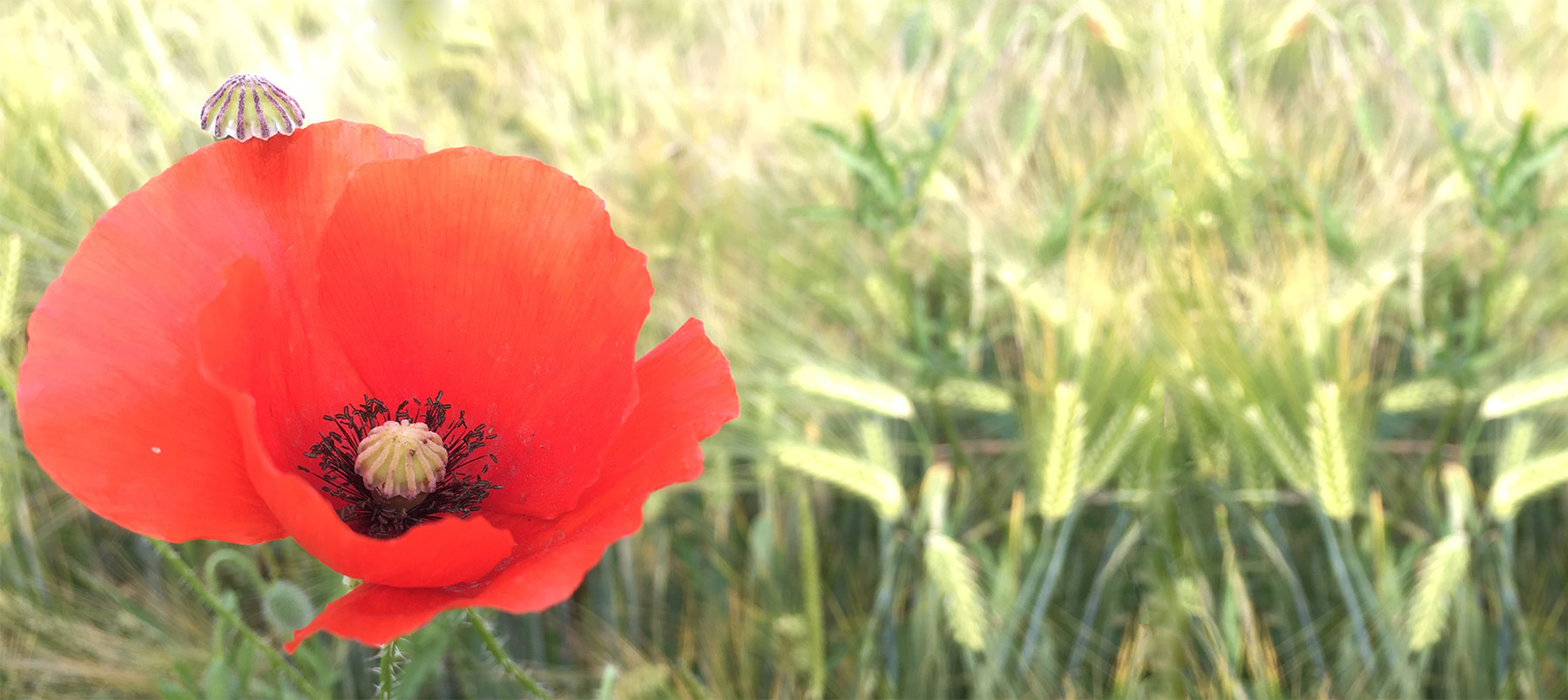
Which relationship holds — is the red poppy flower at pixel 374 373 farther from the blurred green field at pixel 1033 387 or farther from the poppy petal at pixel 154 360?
the blurred green field at pixel 1033 387

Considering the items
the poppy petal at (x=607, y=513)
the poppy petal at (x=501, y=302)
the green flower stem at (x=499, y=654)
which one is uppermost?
the poppy petal at (x=501, y=302)

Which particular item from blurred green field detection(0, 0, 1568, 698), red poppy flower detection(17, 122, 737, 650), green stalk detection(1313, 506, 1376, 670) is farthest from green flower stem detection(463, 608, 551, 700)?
green stalk detection(1313, 506, 1376, 670)

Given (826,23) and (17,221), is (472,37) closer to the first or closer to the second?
(826,23)

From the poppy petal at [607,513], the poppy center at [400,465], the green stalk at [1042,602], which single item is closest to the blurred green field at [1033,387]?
the green stalk at [1042,602]

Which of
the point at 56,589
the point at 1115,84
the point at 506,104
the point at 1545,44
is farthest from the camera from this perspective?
the point at 1115,84

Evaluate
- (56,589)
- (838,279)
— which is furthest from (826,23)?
(56,589)

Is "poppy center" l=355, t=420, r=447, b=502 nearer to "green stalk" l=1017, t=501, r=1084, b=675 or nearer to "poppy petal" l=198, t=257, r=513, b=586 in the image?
"poppy petal" l=198, t=257, r=513, b=586
